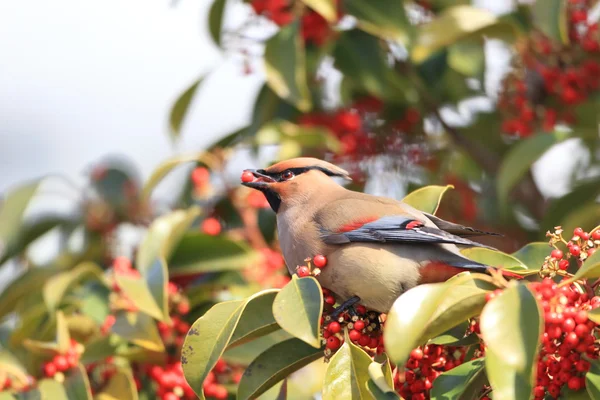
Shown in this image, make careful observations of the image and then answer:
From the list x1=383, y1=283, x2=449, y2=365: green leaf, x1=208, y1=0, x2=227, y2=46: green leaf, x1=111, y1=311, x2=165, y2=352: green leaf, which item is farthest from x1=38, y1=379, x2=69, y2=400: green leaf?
x1=208, y1=0, x2=227, y2=46: green leaf

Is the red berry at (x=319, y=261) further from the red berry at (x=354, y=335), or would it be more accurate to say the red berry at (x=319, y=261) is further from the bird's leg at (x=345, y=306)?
the red berry at (x=354, y=335)

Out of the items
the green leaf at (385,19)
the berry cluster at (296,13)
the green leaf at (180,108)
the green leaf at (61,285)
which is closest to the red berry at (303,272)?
the green leaf at (61,285)

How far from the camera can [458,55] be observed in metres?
4.21

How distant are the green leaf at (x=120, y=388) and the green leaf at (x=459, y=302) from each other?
128 centimetres

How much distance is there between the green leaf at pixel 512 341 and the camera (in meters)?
1.72

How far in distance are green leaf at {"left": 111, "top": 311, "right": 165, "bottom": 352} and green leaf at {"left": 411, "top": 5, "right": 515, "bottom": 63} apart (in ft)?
5.55

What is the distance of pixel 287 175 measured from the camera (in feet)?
9.78

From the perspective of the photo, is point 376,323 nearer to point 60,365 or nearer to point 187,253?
point 60,365

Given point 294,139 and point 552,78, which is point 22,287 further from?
point 552,78

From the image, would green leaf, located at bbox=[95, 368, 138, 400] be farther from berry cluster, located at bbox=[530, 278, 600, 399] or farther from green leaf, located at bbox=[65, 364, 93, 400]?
berry cluster, located at bbox=[530, 278, 600, 399]

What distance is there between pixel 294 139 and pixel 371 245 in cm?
161

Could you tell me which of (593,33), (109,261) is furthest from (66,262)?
(593,33)

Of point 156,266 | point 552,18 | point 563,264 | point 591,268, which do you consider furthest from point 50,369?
point 552,18

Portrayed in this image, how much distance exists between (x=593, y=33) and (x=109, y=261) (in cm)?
247
